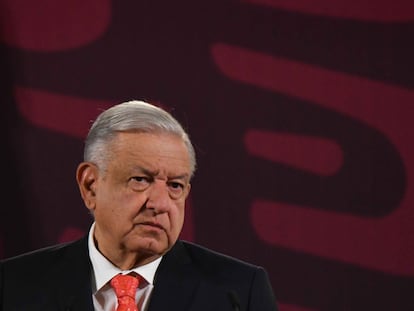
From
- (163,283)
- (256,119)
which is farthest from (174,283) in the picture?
(256,119)

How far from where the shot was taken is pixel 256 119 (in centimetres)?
219

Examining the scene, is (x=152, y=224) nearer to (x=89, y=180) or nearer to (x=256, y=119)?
→ (x=89, y=180)

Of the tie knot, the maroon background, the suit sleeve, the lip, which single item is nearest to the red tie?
the tie knot

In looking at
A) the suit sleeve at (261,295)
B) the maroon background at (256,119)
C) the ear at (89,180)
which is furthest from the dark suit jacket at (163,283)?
the maroon background at (256,119)

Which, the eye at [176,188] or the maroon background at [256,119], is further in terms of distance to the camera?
the maroon background at [256,119]

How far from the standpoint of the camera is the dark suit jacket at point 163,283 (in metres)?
1.46

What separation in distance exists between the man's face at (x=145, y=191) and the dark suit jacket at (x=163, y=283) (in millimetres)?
94

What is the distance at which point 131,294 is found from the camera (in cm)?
140

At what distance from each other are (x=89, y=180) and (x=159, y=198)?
0.15 meters

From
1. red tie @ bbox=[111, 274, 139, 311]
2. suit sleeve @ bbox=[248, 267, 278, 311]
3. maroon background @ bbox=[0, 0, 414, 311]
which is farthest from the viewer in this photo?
maroon background @ bbox=[0, 0, 414, 311]

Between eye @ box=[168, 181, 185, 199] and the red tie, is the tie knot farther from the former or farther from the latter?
eye @ box=[168, 181, 185, 199]

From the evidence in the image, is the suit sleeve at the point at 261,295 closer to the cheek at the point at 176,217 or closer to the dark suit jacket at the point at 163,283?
the dark suit jacket at the point at 163,283

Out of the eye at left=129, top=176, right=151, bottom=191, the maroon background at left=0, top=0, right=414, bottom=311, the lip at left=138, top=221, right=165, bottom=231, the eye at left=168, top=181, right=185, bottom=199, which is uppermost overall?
the eye at left=129, top=176, right=151, bottom=191

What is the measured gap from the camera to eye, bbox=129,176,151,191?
55.0 inches
